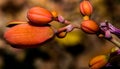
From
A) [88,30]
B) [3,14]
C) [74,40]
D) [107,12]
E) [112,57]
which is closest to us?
[88,30]

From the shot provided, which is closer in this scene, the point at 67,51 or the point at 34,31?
the point at 34,31

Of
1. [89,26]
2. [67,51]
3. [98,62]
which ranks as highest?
[89,26]

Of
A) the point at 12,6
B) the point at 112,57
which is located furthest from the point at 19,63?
the point at 112,57

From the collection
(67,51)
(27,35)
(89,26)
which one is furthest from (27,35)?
(67,51)

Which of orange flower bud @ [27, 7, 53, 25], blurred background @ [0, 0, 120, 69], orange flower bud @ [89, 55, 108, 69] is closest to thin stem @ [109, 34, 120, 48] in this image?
orange flower bud @ [89, 55, 108, 69]

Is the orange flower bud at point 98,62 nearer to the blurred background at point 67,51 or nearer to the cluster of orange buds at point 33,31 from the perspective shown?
the cluster of orange buds at point 33,31

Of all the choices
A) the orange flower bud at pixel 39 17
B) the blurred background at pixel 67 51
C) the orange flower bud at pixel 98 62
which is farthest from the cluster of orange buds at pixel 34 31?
the blurred background at pixel 67 51

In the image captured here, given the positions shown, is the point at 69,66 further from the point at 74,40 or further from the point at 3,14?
the point at 3,14

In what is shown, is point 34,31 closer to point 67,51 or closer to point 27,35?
point 27,35

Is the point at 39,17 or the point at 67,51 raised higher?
the point at 39,17
